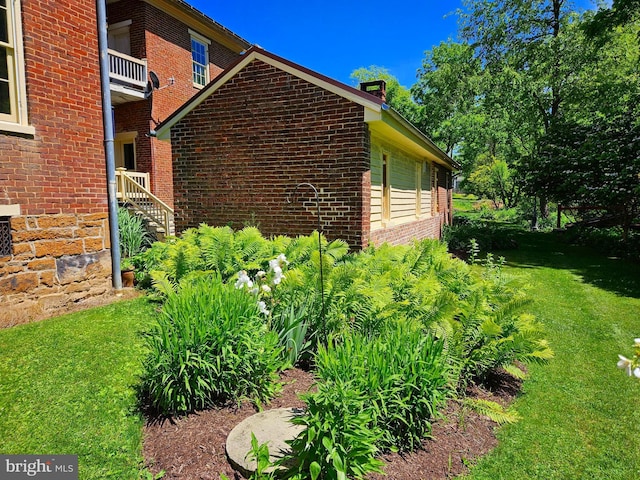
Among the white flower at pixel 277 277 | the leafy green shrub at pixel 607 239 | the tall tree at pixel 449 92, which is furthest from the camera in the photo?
the tall tree at pixel 449 92

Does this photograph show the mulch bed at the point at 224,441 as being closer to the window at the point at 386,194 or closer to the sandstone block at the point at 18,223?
the sandstone block at the point at 18,223

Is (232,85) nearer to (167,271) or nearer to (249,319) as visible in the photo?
(167,271)

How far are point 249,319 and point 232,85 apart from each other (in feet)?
19.8

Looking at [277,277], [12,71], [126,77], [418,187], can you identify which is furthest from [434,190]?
[12,71]

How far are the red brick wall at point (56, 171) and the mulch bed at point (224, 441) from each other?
3456 mm

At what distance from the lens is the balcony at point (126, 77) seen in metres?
13.5

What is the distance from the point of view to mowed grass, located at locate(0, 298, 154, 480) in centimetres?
270

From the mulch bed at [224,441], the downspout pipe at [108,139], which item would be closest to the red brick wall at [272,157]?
the downspout pipe at [108,139]

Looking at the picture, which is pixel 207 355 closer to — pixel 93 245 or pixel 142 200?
pixel 93 245

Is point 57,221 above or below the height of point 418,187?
below

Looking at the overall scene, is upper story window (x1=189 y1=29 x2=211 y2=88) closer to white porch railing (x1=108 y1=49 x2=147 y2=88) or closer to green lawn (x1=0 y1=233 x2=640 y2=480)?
white porch railing (x1=108 y1=49 x2=147 y2=88)

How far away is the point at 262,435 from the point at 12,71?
538 centimetres

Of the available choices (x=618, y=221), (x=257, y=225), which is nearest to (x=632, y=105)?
(x=618, y=221)

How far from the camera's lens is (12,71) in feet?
16.9
